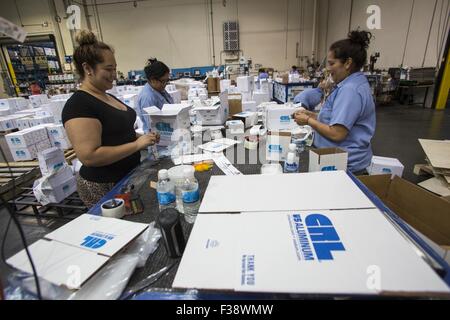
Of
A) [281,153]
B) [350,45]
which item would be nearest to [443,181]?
[350,45]

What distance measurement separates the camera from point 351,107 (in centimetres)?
124

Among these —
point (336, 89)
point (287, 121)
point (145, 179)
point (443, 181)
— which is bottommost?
point (443, 181)

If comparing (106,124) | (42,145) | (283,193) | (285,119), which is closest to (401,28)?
(285,119)

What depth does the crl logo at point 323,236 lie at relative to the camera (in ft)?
1.79

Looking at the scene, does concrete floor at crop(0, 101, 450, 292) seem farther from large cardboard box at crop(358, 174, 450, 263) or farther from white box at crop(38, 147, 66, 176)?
large cardboard box at crop(358, 174, 450, 263)

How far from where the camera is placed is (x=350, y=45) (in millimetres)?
1312

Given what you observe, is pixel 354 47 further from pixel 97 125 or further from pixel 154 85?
pixel 154 85

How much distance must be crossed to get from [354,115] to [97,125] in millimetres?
1281

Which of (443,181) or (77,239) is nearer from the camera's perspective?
(77,239)

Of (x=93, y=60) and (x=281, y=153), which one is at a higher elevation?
(x=93, y=60)

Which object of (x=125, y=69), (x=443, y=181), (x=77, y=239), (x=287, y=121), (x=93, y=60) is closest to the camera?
(x=77, y=239)
